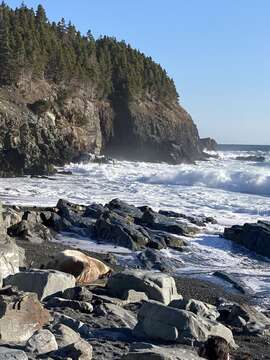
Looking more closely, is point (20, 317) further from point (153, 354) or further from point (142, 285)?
point (142, 285)

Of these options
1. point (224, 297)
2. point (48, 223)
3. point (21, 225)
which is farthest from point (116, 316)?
point (48, 223)

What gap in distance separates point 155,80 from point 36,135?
35.0 meters

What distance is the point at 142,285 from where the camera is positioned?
32.4 feet

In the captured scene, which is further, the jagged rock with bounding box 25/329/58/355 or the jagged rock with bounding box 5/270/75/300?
the jagged rock with bounding box 5/270/75/300

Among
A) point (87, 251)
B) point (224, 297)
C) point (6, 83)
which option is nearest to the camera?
point (224, 297)

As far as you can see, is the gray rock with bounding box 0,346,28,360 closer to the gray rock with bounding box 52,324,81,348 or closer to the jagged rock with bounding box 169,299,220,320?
the gray rock with bounding box 52,324,81,348

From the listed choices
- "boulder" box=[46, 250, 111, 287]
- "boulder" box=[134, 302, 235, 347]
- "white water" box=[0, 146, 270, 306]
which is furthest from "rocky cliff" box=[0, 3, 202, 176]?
"boulder" box=[134, 302, 235, 347]

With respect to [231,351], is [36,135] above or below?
above

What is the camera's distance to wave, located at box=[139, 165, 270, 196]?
122 feet

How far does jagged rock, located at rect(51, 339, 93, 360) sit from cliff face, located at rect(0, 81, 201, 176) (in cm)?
3191

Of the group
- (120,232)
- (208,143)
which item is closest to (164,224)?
(120,232)

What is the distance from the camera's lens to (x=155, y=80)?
246ft

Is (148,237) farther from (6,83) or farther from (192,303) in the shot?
(6,83)

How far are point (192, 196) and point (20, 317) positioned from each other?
Result: 928 inches
